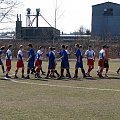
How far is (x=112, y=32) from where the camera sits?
89.1 metres

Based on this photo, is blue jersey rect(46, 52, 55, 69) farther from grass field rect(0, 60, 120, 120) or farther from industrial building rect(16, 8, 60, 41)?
industrial building rect(16, 8, 60, 41)

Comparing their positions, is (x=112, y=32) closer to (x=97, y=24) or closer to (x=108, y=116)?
(x=97, y=24)

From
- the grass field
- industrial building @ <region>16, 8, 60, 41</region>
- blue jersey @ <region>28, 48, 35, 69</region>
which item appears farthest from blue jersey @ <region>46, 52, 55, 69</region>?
industrial building @ <region>16, 8, 60, 41</region>

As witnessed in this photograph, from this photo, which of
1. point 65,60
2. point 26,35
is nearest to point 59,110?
point 65,60

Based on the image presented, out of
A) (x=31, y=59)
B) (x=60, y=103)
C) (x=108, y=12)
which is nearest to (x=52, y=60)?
(x=31, y=59)

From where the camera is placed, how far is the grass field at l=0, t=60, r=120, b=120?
40.3ft

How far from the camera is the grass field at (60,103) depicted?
40.3 ft

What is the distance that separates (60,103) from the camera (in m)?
14.8

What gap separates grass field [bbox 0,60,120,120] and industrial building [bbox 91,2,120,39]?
224 feet

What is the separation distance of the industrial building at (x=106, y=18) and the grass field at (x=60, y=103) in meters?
68.2

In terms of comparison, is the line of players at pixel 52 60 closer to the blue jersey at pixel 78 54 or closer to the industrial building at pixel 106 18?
the blue jersey at pixel 78 54

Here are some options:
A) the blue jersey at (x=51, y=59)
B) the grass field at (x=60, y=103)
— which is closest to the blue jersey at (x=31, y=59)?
the blue jersey at (x=51, y=59)

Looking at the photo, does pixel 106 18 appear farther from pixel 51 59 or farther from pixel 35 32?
pixel 51 59

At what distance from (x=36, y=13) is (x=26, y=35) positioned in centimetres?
797
